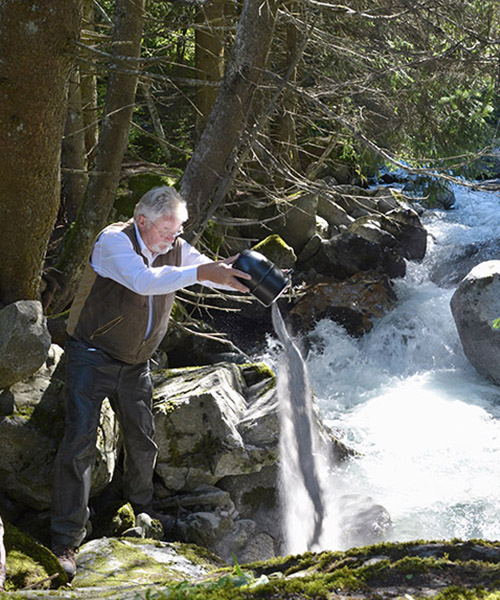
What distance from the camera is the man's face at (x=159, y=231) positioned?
360 cm

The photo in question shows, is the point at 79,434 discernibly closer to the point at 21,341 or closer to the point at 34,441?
the point at 34,441

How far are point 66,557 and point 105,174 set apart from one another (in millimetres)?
3426

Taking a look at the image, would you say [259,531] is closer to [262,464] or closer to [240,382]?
[262,464]

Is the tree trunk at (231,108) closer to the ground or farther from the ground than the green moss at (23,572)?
farther from the ground

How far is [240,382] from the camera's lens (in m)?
6.00

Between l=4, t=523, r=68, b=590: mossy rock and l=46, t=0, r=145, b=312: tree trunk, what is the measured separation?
2.74 meters

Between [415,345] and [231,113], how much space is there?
6791 millimetres

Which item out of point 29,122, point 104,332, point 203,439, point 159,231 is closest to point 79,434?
point 104,332

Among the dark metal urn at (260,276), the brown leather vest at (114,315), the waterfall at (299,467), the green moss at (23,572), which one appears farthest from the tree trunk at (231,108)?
the green moss at (23,572)

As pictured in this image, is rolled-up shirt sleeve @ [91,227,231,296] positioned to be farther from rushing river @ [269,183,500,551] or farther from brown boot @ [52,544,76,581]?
rushing river @ [269,183,500,551]

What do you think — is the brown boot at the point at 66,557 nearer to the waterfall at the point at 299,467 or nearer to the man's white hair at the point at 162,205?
the man's white hair at the point at 162,205

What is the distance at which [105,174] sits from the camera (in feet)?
19.4

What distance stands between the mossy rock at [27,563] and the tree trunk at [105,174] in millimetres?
2744

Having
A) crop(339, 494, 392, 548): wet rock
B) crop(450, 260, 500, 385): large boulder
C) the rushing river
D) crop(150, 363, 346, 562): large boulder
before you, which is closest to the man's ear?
crop(150, 363, 346, 562): large boulder
